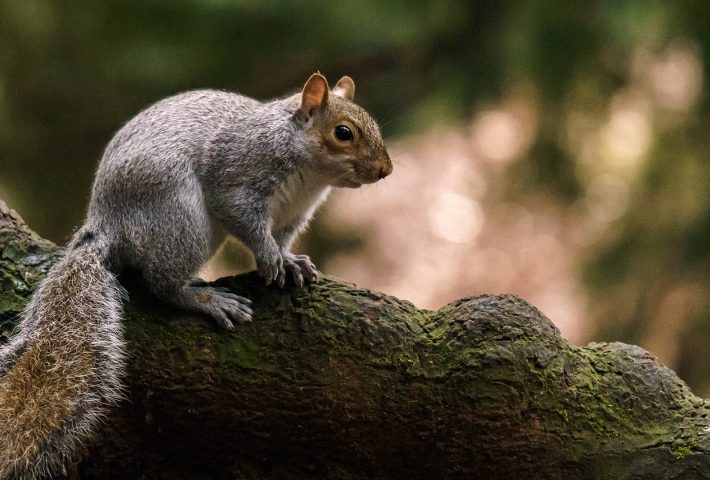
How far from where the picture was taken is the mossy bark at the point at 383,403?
2.33 meters

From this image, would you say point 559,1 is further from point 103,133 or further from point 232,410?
point 232,410

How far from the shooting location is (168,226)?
2514 mm

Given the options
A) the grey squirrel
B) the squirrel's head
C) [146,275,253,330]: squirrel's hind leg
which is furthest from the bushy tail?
the squirrel's head

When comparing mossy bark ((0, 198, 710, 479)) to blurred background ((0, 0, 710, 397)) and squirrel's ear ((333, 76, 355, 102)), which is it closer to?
squirrel's ear ((333, 76, 355, 102))

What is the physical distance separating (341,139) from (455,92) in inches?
87.8

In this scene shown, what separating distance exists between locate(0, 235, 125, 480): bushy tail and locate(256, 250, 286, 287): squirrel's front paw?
0.36 meters

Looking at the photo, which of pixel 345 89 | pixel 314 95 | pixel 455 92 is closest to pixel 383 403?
pixel 314 95

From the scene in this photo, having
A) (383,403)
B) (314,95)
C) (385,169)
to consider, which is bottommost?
(383,403)

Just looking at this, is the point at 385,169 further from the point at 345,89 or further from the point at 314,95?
the point at 345,89

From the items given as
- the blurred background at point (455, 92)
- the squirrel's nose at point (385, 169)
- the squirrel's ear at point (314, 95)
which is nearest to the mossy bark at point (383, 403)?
the squirrel's nose at point (385, 169)

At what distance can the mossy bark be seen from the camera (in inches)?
91.6

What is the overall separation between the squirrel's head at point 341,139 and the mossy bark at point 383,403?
1.40 ft

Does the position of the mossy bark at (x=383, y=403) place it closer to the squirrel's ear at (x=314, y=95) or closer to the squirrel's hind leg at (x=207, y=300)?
the squirrel's hind leg at (x=207, y=300)

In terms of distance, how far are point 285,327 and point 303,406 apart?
0.20m
